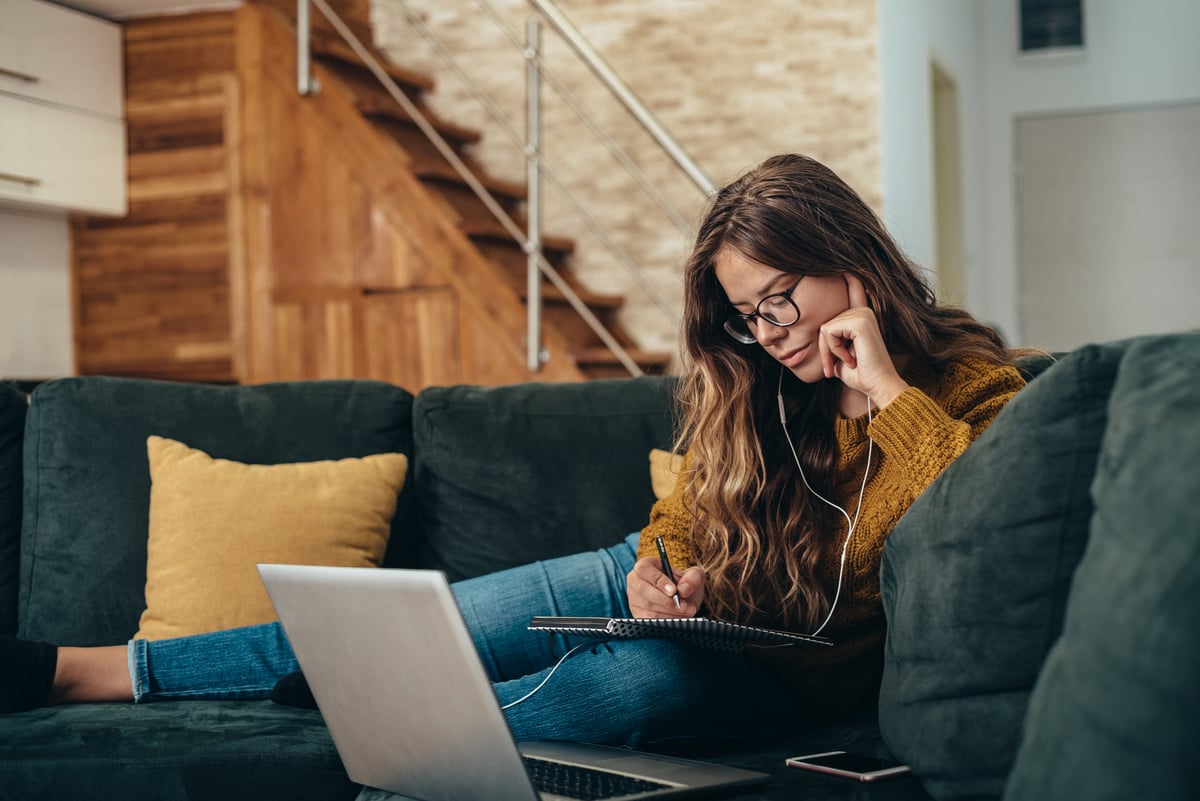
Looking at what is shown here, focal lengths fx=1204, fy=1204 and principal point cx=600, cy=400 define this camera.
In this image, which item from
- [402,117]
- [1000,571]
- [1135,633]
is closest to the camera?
[1135,633]

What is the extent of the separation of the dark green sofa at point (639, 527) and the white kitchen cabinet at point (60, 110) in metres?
1.90

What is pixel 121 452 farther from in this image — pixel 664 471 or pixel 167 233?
pixel 167 233

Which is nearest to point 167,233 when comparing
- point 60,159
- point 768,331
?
point 60,159

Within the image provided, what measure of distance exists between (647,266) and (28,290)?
2.29 metres

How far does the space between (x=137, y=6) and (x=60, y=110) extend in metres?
0.47

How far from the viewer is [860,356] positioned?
1612 millimetres

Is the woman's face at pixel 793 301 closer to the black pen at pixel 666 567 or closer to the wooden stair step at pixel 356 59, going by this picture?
the black pen at pixel 666 567

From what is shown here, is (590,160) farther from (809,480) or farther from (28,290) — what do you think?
(809,480)

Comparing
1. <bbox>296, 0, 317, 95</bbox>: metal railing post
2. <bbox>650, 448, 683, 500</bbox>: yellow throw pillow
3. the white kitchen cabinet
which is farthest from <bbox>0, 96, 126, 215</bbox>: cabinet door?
<bbox>650, 448, 683, 500</bbox>: yellow throw pillow

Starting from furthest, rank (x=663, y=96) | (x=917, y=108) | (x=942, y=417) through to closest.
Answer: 1. (x=917, y=108)
2. (x=663, y=96)
3. (x=942, y=417)

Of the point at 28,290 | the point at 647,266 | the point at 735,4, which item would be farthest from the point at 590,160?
the point at 28,290

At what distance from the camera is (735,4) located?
4695 mm

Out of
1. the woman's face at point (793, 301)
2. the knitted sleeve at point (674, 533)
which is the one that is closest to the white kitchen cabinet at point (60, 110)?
the knitted sleeve at point (674, 533)

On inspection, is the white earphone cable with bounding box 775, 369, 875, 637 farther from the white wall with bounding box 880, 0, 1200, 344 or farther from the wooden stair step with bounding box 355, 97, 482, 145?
the white wall with bounding box 880, 0, 1200, 344
